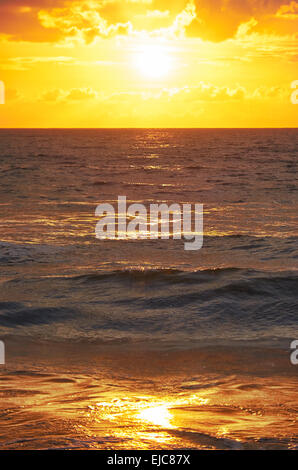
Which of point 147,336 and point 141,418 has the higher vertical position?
point 147,336

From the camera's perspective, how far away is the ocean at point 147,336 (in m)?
5.02

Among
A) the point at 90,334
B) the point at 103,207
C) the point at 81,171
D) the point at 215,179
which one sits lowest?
the point at 90,334

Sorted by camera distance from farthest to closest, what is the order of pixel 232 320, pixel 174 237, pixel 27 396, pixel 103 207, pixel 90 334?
pixel 103 207 → pixel 174 237 → pixel 232 320 → pixel 90 334 → pixel 27 396

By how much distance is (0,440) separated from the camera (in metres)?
4.62

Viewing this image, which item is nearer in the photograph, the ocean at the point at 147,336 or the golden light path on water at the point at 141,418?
the golden light path on water at the point at 141,418

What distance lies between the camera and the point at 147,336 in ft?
30.2

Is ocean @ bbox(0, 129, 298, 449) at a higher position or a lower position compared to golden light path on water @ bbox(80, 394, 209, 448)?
higher

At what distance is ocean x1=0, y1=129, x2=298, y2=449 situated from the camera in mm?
5023

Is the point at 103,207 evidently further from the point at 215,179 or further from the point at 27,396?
the point at 27,396

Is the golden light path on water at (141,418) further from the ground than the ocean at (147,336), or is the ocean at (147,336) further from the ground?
the ocean at (147,336)

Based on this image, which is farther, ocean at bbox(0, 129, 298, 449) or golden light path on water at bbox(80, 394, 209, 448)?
ocean at bbox(0, 129, 298, 449)

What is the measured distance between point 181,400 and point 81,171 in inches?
1669

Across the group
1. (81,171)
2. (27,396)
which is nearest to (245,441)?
(27,396)
